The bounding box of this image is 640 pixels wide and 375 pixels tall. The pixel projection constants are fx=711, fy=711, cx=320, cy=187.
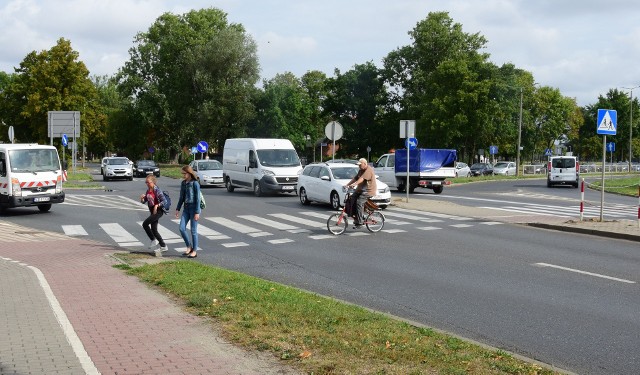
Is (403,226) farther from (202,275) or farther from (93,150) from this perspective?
(93,150)

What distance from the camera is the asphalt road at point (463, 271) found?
7.26 m

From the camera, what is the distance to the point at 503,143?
86.6 meters

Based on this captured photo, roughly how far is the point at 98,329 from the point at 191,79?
6535 cm

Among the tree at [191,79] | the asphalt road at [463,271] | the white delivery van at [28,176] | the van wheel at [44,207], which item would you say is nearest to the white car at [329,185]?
the asphalt road at [463,271]

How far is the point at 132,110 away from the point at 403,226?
211 feet

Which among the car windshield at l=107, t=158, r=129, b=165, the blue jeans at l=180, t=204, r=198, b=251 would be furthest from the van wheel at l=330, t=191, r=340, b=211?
the car windshield at l=107, t=158, r=129, b=165

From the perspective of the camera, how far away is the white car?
22.9 metres

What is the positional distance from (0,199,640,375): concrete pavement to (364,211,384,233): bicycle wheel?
6808 millimetres

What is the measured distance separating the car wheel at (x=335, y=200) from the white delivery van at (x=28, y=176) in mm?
→ 8733

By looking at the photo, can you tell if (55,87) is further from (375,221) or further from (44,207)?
(375,221)

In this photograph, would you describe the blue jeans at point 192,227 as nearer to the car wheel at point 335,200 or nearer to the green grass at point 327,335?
the green grass at point 327,335

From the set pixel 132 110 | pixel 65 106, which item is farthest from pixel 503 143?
pixel 65 106

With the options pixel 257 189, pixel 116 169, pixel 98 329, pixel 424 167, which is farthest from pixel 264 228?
pixel 116 169

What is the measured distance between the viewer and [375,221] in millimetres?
17250
